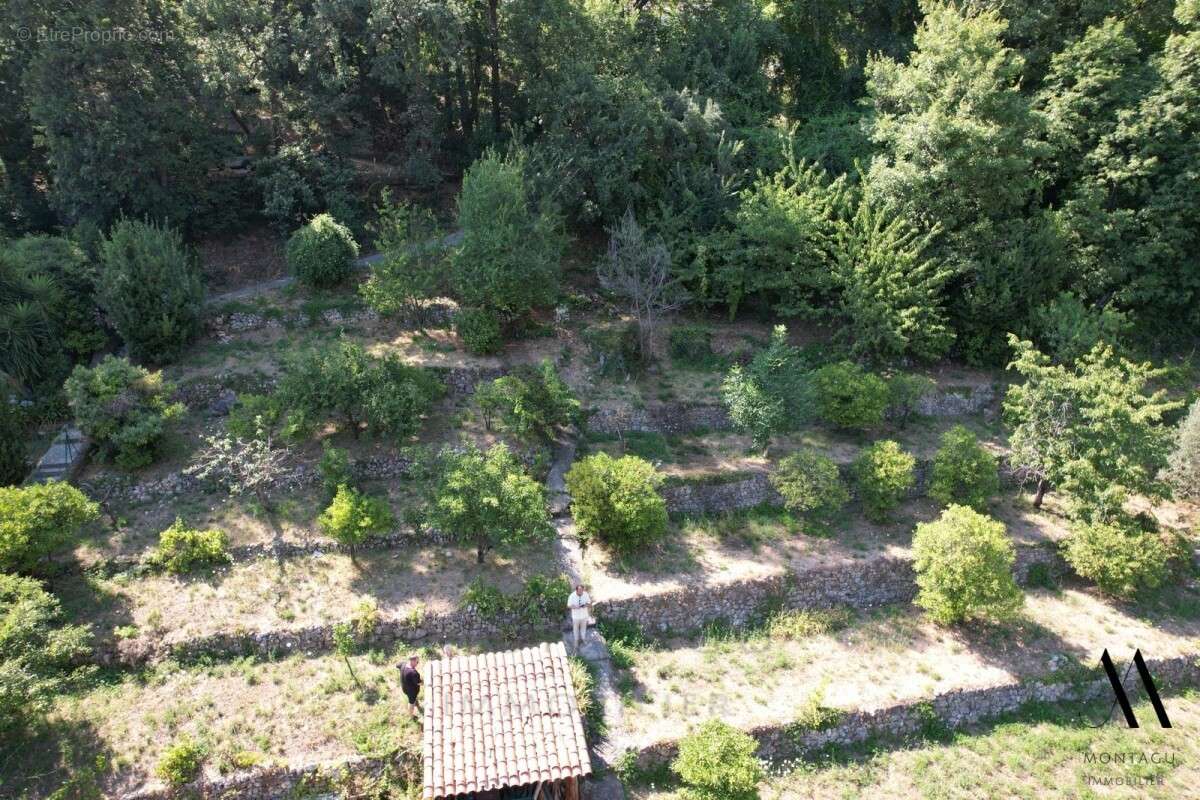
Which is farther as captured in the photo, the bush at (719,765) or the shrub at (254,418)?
the shrub at (254,418)

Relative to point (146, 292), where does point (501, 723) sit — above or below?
below

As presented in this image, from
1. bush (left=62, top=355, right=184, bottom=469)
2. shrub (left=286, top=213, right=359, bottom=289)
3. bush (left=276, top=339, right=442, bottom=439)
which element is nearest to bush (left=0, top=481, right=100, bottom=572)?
bush (left=62, top=355, right=184, bottom=469)

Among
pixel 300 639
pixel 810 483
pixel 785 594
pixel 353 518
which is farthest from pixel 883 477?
pixel 300 639

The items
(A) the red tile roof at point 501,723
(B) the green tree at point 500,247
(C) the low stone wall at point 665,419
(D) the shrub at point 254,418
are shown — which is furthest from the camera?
(B) the green tree at point 500,247

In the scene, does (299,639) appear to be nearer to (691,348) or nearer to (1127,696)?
(691,348)

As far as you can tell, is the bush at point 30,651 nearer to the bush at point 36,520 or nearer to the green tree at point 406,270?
the bush at point 36,520

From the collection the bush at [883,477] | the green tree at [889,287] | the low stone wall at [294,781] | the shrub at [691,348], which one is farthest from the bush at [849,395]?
the low stone wall at [294,781]

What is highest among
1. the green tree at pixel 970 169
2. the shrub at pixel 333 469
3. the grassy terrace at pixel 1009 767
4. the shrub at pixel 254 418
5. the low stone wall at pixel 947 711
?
the green tree at pixel 970 169

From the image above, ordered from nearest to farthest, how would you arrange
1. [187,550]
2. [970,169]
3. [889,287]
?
[187,550]
[970,169]
[889,287]
